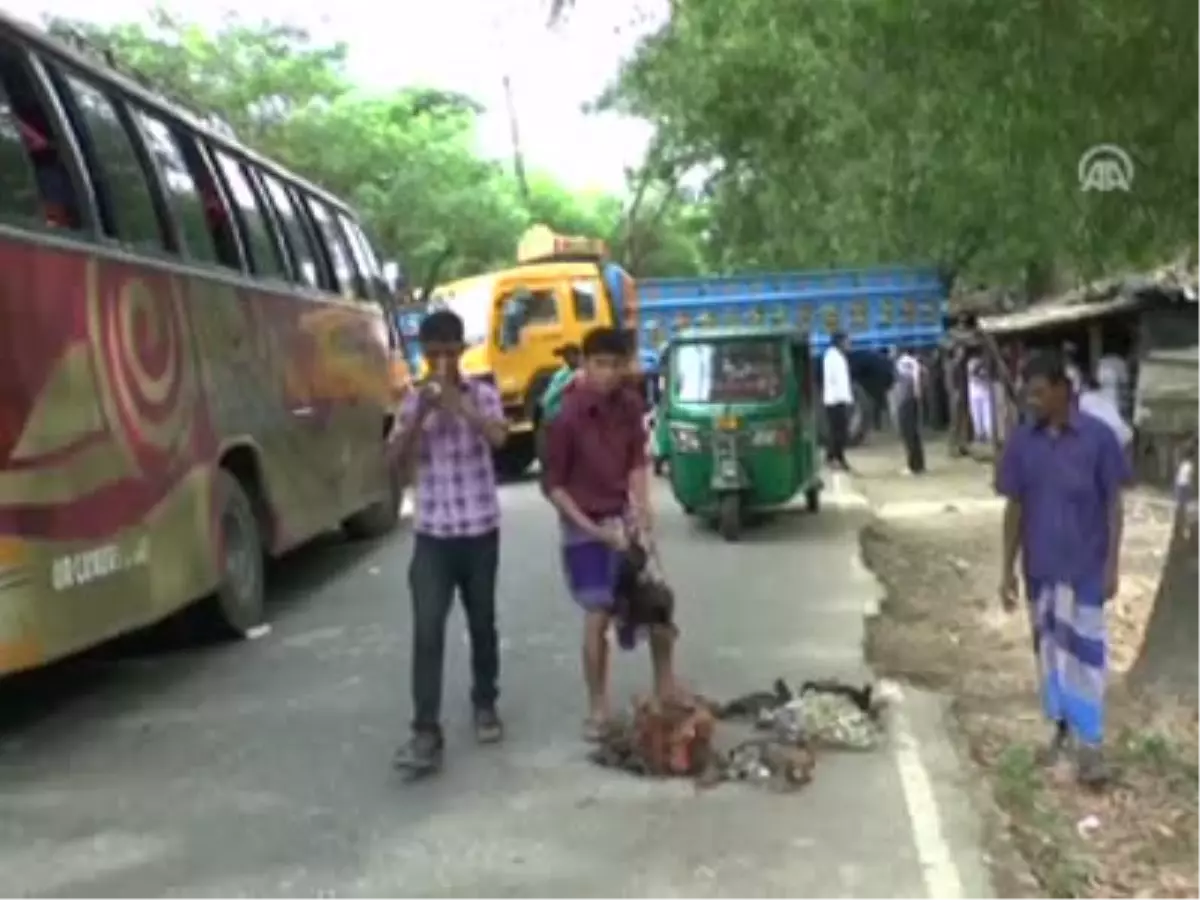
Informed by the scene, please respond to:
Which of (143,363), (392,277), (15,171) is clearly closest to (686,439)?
(392,277)

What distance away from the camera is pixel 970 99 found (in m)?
9.73

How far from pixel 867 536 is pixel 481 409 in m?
8.79

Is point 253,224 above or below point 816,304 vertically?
above

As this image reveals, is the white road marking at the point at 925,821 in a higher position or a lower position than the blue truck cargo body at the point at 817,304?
lower

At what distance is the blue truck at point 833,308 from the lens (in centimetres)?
2652

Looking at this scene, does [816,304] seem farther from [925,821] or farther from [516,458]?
Answer: [925,821]

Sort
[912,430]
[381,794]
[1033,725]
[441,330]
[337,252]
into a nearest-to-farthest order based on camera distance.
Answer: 1. [381,794]
2. [441,330]
3. [1033,725]
4. [337,252]
5. [912,430]

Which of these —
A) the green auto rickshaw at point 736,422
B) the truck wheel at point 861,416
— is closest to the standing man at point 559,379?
the green auto rickshaw at point 736,422

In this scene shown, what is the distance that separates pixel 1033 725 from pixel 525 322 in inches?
561

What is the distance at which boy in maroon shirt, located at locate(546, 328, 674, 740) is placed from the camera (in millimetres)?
6871

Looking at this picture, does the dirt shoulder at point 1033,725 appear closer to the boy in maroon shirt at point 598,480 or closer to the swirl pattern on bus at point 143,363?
the boy in maroon shirt at point 598,480

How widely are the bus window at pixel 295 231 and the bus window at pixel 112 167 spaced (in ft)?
10.5

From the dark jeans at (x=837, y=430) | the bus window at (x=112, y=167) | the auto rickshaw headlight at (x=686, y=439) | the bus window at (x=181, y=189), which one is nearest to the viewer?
the bus window at (x=112, y=167)

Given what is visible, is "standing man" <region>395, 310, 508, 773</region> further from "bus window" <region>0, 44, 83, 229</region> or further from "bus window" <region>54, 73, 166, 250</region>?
"bus window" <region>54, 73, 166, 250</region>
